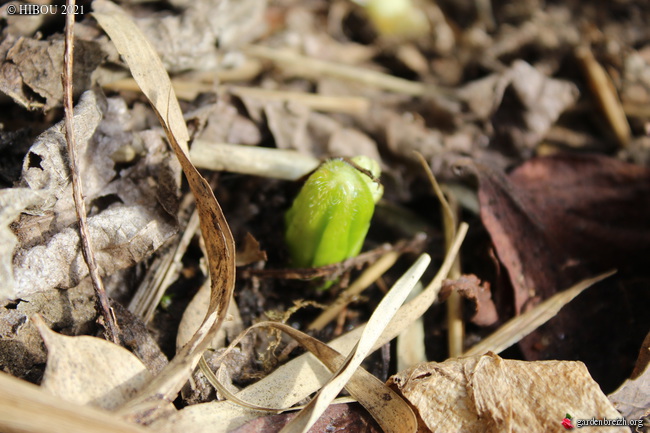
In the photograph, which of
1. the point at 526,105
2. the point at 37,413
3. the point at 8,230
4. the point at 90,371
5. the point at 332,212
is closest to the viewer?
the point at 37,413

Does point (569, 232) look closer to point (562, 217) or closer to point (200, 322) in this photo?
point (562, 217)

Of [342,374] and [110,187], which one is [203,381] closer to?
[342,374]

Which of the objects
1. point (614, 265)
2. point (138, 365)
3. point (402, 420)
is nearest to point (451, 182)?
point (614, 265)

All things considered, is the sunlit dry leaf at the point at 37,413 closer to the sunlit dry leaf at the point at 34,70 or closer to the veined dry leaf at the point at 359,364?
the veined dry leaf at the point at 359,364

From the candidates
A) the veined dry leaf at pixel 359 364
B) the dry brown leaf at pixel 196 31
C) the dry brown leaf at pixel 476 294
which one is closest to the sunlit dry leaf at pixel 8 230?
the veined dry leaf at pixel 359 364

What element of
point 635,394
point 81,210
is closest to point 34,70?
point 81,210

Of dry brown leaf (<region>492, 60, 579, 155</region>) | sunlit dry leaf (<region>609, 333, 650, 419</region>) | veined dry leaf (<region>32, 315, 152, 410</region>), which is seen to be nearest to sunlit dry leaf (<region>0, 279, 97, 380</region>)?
veined dry leaf (<region>32, 315, 152, 410</region>)

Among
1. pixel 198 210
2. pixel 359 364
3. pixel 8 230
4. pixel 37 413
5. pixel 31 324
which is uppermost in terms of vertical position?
pixel 8 230
